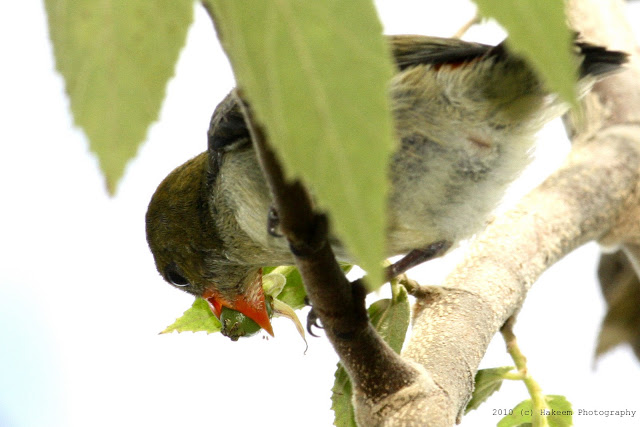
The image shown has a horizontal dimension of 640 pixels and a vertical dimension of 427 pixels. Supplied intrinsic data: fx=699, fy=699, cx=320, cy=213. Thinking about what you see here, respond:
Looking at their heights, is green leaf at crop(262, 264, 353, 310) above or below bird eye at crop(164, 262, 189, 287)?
below

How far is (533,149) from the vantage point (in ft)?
6.03

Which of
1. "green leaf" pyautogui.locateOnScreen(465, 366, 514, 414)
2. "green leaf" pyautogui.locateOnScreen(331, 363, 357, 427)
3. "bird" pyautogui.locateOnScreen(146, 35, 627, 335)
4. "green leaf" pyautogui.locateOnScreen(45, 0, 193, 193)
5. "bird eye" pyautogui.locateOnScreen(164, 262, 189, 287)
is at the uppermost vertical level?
"green leaf" pyautogui.locateOnScreen(45, 0, 193, 193)

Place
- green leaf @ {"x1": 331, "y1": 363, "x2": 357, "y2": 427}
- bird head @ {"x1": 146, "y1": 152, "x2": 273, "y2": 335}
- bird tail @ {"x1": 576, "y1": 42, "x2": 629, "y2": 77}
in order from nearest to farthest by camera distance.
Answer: bird tail @ {"x1": 576, "y1": 42, "x2": 629, "y2": 77}
green leaf @ {"x1": 331, "y1": 363, "x2": 357, "y2": 427}
bird head @ {"x1": 146, "y1": 152, "x2": 273, "y2": 335}

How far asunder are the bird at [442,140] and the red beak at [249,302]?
34 millimetres

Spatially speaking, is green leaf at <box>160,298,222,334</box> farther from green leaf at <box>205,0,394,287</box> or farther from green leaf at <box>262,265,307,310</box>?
green leaf at <box>205,0,394,287</box>

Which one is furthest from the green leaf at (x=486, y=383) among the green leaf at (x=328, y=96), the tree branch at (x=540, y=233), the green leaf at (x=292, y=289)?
the green leaf at (x=328, y=96)

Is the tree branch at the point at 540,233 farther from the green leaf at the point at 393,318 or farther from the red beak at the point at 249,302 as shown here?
the red beak at the point at 249,302

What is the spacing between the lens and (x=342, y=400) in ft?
5.49

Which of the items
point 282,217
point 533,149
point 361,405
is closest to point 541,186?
point 533,149

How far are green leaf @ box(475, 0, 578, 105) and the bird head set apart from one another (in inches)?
71.9

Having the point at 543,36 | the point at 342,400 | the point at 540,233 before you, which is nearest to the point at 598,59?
the point at 540,233

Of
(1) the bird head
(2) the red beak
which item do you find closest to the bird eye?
(1) the bird head

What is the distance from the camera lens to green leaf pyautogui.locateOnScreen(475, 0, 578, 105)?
0.42m

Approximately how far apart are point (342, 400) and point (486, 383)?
1.35ft
